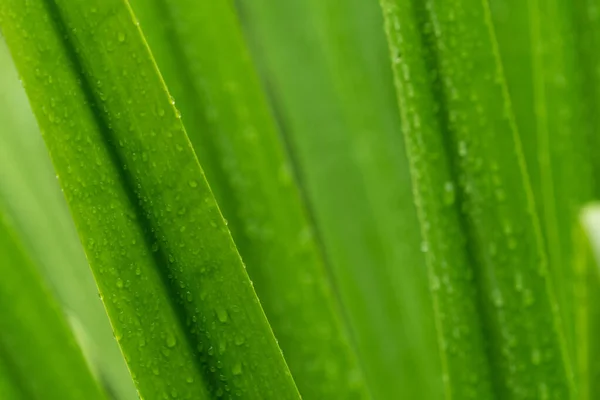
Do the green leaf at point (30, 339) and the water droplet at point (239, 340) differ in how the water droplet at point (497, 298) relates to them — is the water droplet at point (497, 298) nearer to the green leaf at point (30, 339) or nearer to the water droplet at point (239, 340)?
the water droplet at point (239, 340)

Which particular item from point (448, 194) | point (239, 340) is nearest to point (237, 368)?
point (239, 340)

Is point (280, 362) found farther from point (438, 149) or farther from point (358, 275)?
point (358, 275)

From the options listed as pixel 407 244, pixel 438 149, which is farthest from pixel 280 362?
pixel 407 244

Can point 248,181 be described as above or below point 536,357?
above

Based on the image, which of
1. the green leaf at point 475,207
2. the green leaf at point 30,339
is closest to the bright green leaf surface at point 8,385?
the green leaf at point 30,339

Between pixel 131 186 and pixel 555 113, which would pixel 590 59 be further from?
pixel 131 186

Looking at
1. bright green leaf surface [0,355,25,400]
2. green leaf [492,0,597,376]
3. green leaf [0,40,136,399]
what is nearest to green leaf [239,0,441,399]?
green leaf [492,0,597,376]
